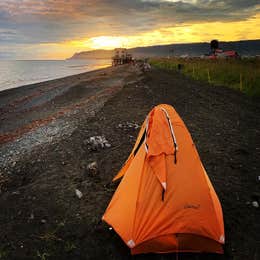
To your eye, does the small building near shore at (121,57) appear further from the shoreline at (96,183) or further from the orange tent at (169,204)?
the orange tent at (169,204)

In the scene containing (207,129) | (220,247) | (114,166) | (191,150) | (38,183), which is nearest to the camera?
(220,247)

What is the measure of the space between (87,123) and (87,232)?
6.82 meters

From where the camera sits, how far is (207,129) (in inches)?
462

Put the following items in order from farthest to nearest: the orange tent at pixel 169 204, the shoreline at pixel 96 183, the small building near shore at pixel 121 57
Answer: the small building near shore at pixel 121 57
the shoreline at pixel 96 183
the orange tent at pixel 169 204

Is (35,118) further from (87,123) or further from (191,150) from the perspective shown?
(191,150)

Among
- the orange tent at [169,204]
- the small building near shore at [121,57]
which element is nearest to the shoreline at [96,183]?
the orange tent at [169,204]

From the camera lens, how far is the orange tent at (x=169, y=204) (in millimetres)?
5113

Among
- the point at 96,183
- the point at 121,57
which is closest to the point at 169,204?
the point at 96,183

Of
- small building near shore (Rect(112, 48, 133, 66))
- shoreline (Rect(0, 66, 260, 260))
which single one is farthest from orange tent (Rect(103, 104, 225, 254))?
small building near shore (Rect(112, 48, 133, 66))

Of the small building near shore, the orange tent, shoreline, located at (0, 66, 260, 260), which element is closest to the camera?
the orange tent

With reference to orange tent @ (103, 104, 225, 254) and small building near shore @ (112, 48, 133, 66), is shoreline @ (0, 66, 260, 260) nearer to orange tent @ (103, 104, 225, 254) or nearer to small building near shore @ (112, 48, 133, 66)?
orange tent @ (103, 104, 225, 254)

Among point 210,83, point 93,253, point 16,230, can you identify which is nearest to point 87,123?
point 16,230

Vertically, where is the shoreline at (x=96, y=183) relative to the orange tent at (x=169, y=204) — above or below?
below

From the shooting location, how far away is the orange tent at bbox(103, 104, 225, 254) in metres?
5.11
